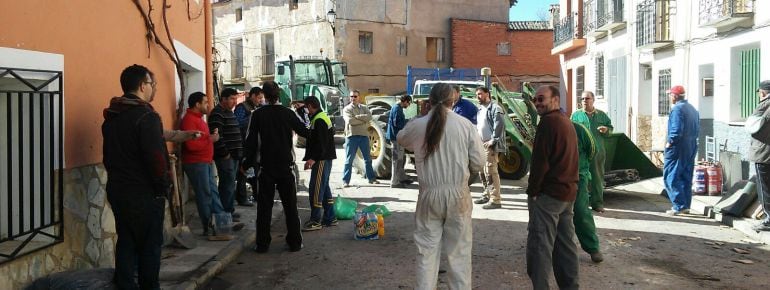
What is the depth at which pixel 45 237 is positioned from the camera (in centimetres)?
486

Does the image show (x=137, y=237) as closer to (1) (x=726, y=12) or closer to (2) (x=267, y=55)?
(1) (x=726, y=12)

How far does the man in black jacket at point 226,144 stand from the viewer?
7.72 meters

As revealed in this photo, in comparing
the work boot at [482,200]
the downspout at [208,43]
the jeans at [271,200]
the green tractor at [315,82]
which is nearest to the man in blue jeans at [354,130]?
the downspout at [208,43]

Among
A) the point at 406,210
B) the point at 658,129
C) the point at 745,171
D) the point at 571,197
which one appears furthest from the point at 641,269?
the point at 658,129

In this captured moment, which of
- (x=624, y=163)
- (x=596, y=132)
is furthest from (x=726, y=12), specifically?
(x=596, y=132)

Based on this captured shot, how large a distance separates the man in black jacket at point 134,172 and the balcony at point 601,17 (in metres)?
16.1

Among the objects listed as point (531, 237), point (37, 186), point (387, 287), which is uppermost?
point (37, 186)

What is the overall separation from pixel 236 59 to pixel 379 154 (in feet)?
86.2

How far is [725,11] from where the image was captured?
38.8 ft

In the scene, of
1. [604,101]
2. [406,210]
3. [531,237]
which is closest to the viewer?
[531,237]

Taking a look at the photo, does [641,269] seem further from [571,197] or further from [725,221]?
[725,221]

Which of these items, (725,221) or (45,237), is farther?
(725,221)

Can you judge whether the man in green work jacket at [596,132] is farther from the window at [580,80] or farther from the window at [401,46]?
the window at [401,46]

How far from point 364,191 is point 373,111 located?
2.96 metres
